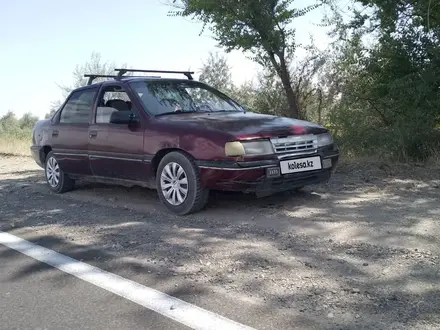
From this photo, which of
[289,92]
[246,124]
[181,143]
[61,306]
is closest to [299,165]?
[246,124]

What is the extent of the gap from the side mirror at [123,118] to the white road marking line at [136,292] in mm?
1988

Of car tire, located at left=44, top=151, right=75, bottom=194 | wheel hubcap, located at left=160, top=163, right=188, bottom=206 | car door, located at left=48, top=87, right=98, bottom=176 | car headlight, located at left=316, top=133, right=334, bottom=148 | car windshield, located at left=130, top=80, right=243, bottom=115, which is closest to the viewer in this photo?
wheel hubcap, located at left=160, top=163, right=188, bottom=206

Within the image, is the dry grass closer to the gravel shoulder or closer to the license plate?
the gravel shoulder

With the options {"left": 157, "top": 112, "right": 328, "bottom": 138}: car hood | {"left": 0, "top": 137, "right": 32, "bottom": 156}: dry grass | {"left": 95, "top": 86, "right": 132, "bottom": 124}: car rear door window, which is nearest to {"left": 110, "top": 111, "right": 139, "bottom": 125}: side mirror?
{"left": 95, "top": 86, "right": 132, "bottom": 124}: car rear door window

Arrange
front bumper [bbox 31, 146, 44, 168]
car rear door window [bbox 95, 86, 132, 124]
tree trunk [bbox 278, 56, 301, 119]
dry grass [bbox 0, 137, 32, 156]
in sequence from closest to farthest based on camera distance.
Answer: car rear door window [bbox 95, 86, 132, 124], front bumper [bbox 31, 146, 44, 168], tree trunk [bbox 278, 56, 301, 119], dry grass [bbox 0, 137, 32, 156]

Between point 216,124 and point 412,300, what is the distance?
10.3ft

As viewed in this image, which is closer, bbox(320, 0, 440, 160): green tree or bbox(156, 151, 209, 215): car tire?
bbox(156, 151, 209, 215): car tire

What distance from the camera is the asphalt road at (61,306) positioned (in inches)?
125

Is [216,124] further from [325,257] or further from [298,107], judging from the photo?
[298,107]

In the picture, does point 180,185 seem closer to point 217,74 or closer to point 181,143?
point 181,143

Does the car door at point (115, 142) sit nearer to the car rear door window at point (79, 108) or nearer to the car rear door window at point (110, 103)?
the car rear door window at point (110, 103)

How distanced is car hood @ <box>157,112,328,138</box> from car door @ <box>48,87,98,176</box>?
1.61 meters

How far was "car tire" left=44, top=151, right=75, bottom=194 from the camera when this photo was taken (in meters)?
8.04

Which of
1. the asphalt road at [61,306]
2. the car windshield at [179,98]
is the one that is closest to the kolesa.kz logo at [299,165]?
the car windshield at [179,98]
